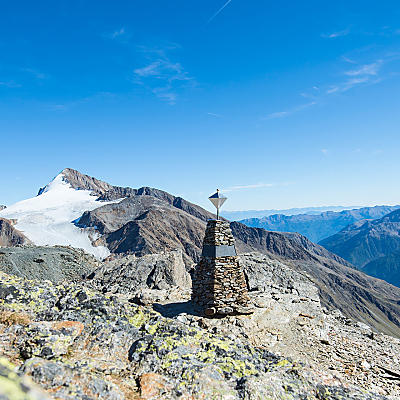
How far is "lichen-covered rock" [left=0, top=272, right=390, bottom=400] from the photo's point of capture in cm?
442

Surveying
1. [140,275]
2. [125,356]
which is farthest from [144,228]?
[125,356]

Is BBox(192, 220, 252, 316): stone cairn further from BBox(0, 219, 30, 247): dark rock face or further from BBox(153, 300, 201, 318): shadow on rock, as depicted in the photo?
BBox(0, 219, 30, 247): dark rock face

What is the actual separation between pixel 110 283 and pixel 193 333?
16.4 meters

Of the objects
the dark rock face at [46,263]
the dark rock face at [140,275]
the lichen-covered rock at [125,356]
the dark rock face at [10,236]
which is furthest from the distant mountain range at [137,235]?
the lichen-covered rock at [125,356]

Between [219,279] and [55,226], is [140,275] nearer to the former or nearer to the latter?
[219,279]

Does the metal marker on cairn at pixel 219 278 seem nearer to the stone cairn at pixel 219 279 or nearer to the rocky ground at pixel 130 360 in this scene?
the stone cairn at pixel 219 279

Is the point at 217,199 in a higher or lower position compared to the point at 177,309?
higher

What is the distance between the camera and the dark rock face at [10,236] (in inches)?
4902

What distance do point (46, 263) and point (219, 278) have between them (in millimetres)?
21281

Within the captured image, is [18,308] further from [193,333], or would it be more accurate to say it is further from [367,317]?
[367,317]

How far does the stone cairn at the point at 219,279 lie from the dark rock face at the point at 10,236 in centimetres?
13473

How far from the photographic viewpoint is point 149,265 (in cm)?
2305

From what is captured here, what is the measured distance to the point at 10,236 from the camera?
128500 millimetres

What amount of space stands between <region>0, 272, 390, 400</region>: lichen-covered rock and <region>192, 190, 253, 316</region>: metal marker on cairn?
233 inches
